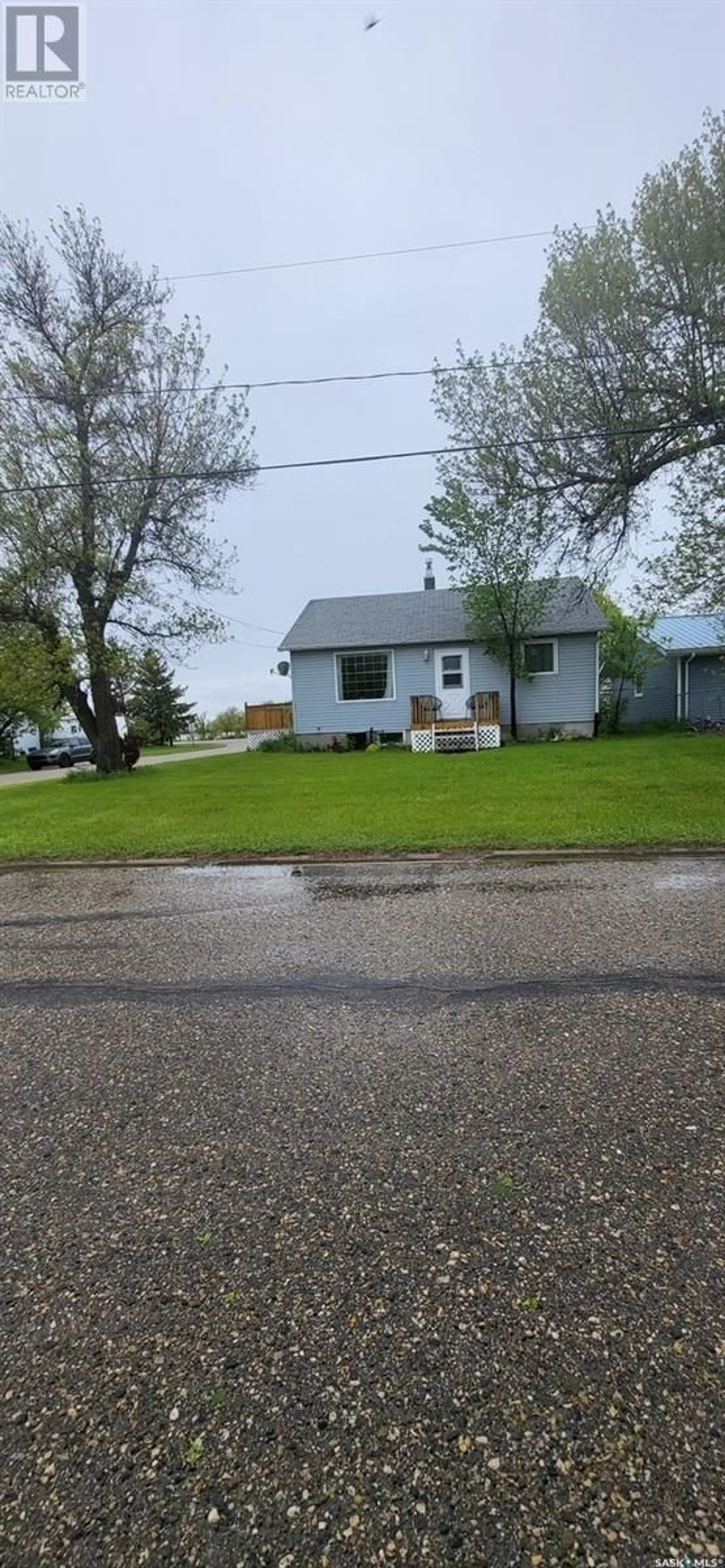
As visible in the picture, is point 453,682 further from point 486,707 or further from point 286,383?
point 286,383

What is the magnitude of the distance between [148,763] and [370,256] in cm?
1697

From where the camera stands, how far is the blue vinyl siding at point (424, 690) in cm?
1970

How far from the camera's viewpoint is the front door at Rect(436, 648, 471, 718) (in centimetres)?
1995

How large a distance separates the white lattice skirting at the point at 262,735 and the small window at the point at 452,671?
18.1 feet

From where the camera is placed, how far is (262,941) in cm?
457

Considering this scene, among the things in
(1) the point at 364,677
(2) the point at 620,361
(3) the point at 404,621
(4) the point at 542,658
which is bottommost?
(1) the point at 364,677

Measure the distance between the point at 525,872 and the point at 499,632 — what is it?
14059 millimetres

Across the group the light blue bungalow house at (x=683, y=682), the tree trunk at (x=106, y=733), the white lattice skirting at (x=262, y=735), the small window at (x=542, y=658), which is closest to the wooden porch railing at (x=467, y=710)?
the small window at (x=542, y=658)

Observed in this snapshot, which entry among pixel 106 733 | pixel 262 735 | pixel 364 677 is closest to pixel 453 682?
pixel 364 677

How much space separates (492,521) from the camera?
17.3 m

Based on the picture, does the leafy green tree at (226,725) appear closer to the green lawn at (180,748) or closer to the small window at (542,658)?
the green lawn at (180,748)

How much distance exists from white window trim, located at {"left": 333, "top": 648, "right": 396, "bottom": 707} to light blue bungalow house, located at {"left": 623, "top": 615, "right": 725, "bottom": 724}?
726 centimetres

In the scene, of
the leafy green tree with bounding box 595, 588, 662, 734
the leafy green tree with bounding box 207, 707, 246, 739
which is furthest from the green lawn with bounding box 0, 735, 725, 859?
the leafy green tree with bounding box 207, 707, 246, 739

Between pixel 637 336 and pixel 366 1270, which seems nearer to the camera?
pixel 366 1270
